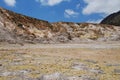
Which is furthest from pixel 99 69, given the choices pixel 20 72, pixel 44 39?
pixel 44 39

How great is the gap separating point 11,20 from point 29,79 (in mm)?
52109

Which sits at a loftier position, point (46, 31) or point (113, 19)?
point (113, 19)

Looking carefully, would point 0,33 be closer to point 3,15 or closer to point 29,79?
point 3,15

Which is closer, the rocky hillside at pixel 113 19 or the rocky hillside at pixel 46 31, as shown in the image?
the rocky hillside at pixel 46 31

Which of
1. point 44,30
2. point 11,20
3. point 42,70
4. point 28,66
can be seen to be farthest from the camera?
point 44,30

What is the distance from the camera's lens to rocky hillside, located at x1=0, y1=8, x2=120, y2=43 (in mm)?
68569

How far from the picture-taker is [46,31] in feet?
260

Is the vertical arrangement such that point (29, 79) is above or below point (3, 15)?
below

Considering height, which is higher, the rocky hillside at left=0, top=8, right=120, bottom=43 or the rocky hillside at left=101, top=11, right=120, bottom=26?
the rocky hillside at left=101, top=11, right=120, bottom=26

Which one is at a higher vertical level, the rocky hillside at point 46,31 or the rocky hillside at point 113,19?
the rocky hillside at point 113,19

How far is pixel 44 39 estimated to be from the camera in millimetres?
73688

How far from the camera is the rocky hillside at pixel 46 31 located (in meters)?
68.6

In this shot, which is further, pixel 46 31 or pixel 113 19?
pixel 113 19

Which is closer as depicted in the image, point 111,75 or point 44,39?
point 111,75
